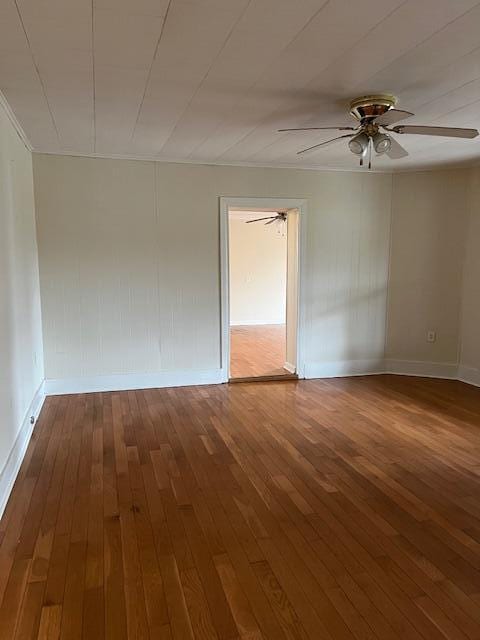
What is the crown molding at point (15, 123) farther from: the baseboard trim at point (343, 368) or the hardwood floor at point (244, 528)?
the baseboard trim at point (343, 368)

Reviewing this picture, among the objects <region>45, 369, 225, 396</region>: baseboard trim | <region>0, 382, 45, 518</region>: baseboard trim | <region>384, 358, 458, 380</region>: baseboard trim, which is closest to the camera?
<region>0, 382, 45, 518</region>: baseboard trim

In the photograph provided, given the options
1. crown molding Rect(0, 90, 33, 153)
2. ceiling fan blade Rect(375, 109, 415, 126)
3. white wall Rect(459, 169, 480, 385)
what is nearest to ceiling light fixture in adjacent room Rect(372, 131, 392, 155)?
ceiling fan blade Rect(375, 109, 415, 126)

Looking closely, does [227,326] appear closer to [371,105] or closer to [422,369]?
[422,369]

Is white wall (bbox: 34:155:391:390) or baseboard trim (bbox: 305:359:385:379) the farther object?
baseboard trim (bbox: 305:359:385:379)

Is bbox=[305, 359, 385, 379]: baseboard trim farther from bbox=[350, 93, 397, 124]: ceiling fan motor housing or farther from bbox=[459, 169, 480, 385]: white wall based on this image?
bbox=[350, 93, 397, 124]: ceiling fan motor housing

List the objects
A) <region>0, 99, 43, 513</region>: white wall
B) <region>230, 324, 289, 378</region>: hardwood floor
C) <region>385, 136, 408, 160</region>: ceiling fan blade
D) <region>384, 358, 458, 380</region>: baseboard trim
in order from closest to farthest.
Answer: <region>0, 99, 43, 513</region>: white wall → <region>385, 136, 408, 160</region>: ceiling fan blade → <region>384, 358, 458, 380</region>: baseboard trim → <region>230, 324, 289, 378</region>: hardwood floor

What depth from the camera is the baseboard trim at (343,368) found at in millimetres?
5398

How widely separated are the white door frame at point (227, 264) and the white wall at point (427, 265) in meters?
1.12

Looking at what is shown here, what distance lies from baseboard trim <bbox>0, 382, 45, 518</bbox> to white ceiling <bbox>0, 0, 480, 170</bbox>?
7.28ft

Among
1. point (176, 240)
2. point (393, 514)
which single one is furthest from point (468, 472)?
point (176, 240)

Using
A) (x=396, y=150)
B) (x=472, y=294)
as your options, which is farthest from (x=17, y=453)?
(x=472, y=294)

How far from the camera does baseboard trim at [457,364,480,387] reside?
5030 millimetres

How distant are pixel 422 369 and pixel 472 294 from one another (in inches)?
41.1

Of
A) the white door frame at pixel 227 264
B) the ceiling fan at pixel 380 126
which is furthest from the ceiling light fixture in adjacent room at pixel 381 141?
the white door frame at pixel 227 264
